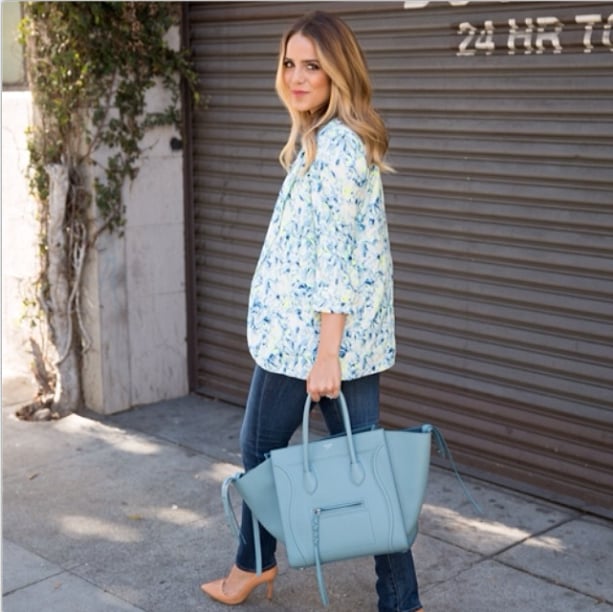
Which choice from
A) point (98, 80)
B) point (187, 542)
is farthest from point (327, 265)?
point (98, 80)

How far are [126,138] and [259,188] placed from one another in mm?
786

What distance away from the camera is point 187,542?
480 cm

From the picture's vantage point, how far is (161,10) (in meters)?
6.40

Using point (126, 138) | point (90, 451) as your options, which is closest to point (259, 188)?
point (126, 138)

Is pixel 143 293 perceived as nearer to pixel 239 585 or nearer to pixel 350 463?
pixel 239 585

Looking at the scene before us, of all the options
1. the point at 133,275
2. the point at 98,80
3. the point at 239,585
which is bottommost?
the point at 239,585

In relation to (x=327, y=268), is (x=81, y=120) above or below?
above

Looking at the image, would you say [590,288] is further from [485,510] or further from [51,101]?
[51,101]

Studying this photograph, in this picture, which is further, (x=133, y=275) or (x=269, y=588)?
(x=133, y=275)

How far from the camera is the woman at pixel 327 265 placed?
350 centimetres

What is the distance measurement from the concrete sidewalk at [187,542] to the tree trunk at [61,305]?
45cm

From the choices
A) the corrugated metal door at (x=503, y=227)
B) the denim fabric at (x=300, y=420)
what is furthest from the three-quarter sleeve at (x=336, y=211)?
the corrugated metal door at (x=503, y=227)

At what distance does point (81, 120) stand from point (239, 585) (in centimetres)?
309

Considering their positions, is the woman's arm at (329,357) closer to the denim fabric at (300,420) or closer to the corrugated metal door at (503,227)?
the denim fabric at (300,420)
